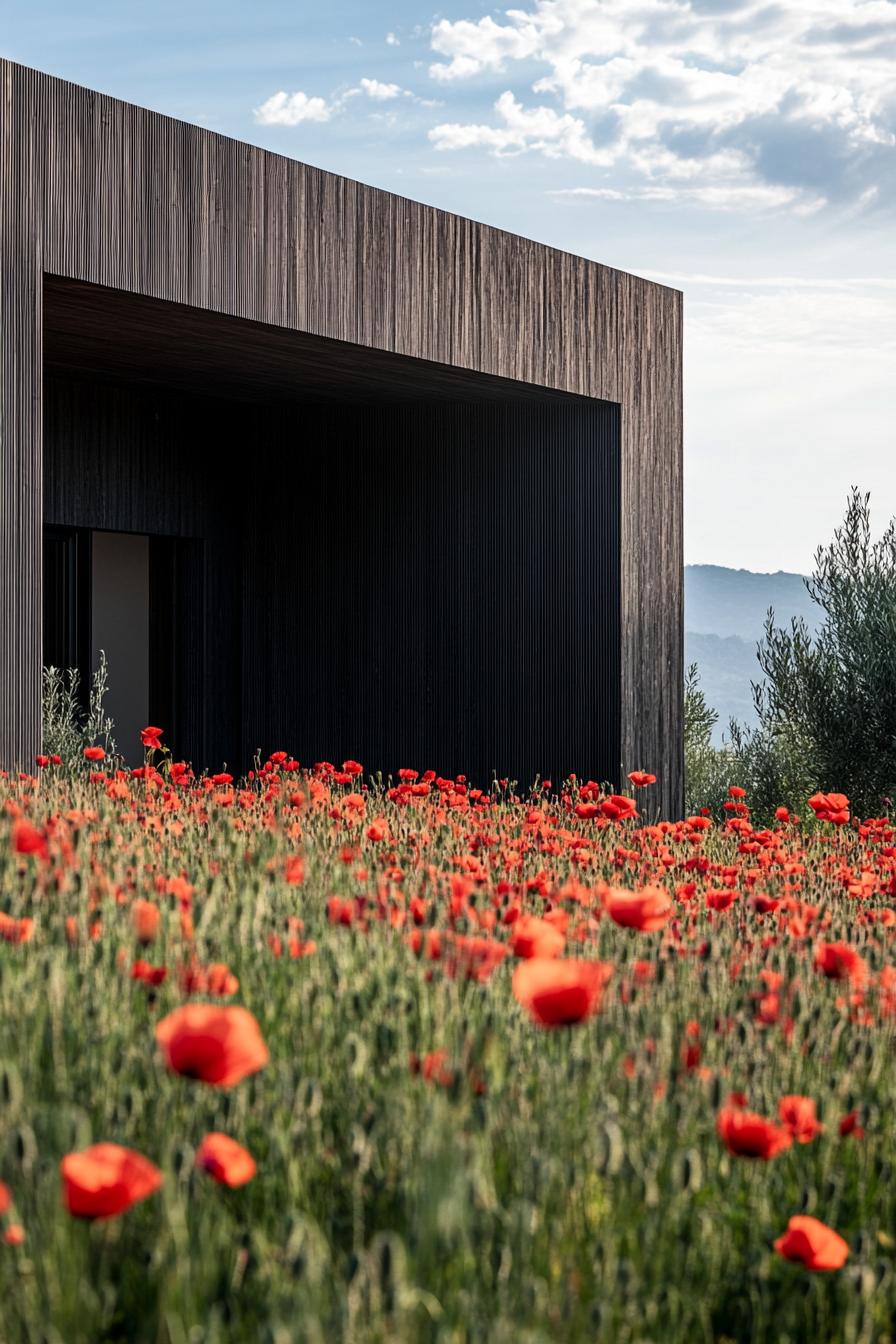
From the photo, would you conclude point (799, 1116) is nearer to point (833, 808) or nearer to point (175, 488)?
point (833, 808)

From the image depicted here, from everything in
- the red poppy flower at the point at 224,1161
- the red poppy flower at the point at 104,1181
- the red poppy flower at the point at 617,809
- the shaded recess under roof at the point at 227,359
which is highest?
the shaded recess under roof at the point at 227,359

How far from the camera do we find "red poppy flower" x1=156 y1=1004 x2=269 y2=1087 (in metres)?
1.60

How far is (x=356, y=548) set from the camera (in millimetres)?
11836

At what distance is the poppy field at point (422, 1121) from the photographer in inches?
68.6

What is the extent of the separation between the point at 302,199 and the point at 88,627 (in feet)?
14.9

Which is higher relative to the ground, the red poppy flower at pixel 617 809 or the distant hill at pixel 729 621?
the distant hill at pixel 729 621

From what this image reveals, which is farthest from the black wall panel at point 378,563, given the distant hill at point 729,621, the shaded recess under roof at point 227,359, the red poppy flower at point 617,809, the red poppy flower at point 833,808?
the distant hill at point 729,621

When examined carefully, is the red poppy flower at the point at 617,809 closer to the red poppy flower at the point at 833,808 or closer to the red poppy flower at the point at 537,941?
the red poppy flower at the point at 833,808

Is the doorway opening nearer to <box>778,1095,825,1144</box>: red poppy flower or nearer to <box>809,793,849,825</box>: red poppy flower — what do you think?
<box>809,793,849,825</box>: red poppy flower

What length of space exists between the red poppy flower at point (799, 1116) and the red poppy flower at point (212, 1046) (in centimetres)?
97

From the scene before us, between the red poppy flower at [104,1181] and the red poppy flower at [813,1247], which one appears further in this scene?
the red poppy flower at [813,1247]

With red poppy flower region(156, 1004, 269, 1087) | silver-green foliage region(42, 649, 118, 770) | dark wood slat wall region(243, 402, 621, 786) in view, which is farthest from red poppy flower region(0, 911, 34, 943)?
dark wood slat wall region(243, 402, 621, 786)

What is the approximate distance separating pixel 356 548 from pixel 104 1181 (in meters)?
10.4

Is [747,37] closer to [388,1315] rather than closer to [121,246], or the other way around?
[121,246]
